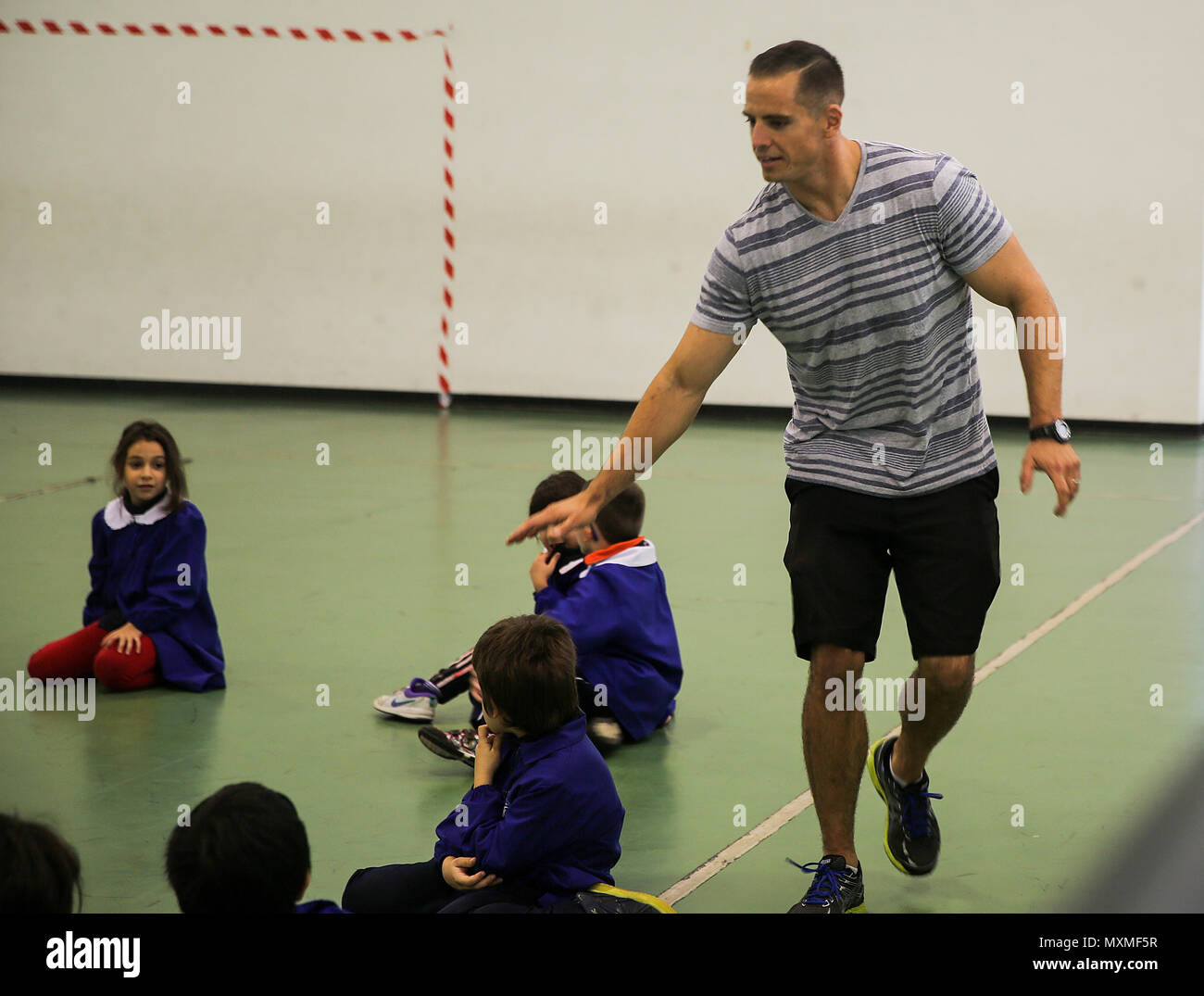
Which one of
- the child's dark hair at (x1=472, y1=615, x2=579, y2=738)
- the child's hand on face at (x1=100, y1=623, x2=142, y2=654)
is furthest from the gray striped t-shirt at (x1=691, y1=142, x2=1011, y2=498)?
the child's hand on face at (x1=100, y1=623, x2=142, y2=654)

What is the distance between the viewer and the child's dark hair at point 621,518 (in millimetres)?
4461

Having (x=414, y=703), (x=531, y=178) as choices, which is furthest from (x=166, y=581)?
(x=531, y=178)

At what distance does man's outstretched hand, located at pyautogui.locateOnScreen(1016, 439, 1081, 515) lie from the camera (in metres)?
3.08

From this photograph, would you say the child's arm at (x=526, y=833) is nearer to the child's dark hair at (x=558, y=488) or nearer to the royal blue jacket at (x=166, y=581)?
the child's dark hair at (x=558, y=488)

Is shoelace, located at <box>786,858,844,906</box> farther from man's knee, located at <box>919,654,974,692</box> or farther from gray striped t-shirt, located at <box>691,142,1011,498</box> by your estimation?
gray striped t-shirt, located at <box>691,142,1011,498</box>

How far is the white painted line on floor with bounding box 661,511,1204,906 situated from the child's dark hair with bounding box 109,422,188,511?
7.49 ft

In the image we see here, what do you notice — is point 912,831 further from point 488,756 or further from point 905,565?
point 488,756

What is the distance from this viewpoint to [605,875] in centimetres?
318

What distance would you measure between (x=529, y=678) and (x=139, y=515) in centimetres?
238

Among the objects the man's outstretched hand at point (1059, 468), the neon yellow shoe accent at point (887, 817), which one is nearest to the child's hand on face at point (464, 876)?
the neon yellow shoe accent at point (887, 817)

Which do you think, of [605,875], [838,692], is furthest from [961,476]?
[605,875]

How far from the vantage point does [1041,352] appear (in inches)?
124

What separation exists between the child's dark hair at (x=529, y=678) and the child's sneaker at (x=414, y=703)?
5.05 feet

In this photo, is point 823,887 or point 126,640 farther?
point 126,640
